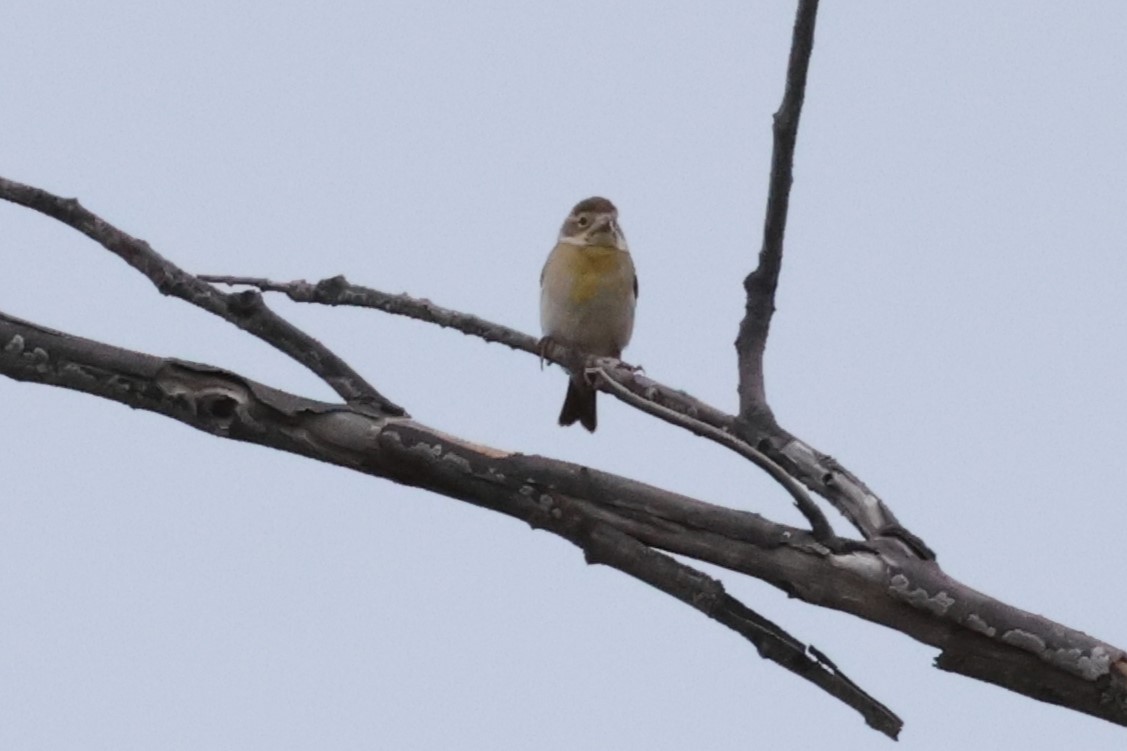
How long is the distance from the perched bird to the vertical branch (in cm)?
258

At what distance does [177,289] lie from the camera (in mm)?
3379

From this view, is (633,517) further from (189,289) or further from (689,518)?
(189,289)

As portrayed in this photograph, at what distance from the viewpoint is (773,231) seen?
3.35 m

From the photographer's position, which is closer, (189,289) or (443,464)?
(443,464)

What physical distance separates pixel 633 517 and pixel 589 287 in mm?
3589

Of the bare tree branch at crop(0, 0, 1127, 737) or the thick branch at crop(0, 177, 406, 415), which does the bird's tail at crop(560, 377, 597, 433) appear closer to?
the thick branch at crop(0, 177, 406, 415)

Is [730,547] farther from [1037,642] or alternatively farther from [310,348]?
[310,348]

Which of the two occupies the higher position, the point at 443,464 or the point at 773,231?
the point at 773,231

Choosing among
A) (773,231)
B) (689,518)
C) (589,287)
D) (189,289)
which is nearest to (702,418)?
(773,231)

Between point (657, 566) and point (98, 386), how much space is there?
1089mm

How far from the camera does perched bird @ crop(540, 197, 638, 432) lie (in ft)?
20.8

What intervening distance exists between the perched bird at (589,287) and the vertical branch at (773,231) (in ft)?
8.45

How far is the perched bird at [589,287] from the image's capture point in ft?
20.8

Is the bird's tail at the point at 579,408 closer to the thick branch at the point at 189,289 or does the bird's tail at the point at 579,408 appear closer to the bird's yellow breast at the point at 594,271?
the bird's yellow breast at the point at 594,271
